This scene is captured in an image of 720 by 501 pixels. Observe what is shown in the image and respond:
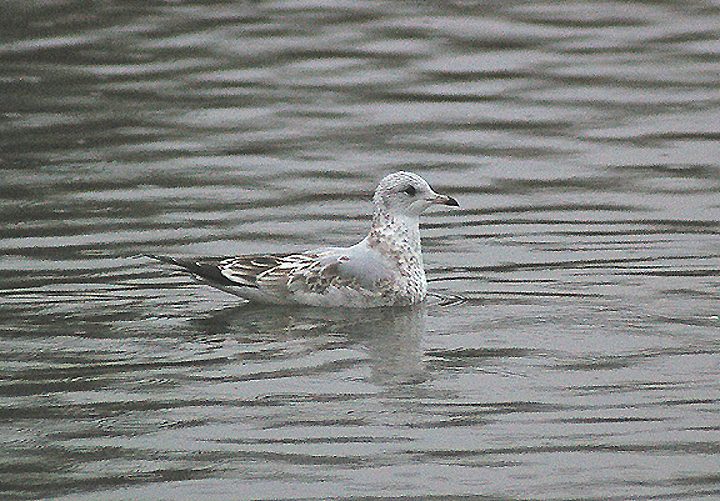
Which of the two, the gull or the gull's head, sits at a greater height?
the gull's head

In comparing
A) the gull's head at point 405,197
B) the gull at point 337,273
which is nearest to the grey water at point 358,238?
the gull at point 337,273

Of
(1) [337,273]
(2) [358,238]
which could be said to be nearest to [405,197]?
(1) [337,273]

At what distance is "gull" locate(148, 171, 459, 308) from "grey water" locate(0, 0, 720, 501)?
15 cm

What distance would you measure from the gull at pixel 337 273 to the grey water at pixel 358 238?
152 mm

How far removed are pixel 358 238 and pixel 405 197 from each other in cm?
156

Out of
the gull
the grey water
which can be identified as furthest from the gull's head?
the grey water

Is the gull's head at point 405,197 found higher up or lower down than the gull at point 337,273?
higher up

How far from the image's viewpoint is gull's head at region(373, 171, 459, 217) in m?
11.8

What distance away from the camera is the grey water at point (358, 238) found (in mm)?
8352

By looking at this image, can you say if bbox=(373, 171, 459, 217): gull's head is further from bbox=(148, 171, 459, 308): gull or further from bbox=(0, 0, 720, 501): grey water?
bbox=(0, 0, 720, 501): grey water

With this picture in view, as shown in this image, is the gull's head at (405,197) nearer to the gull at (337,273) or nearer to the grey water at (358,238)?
the gull at (337,273)

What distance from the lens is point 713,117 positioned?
55.3ft

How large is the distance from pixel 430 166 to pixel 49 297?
4860mm

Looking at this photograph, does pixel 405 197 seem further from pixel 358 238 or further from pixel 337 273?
pixel 358 238
